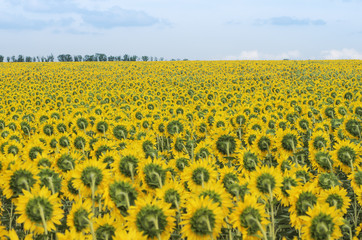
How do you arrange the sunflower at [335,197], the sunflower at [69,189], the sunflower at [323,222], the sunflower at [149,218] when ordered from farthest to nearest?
the sunflower at [69,189] → the sunflower at [335,197] → the sunflower at [149,218] → the sunflower at [323,222]

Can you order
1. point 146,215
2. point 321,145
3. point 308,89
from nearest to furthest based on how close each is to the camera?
point 146,215 → point 321,145 → point 308,89

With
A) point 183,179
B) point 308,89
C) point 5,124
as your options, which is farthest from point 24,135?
point 308,89

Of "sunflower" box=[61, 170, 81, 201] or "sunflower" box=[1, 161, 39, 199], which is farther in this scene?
"sunflower" box=[61, 170, 81, 201]

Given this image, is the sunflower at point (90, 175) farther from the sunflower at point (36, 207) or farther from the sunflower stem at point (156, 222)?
the sunflower stem at point (156, 222)

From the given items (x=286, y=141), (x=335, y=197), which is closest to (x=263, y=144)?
(x=286, y=141)

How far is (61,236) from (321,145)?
4.86m

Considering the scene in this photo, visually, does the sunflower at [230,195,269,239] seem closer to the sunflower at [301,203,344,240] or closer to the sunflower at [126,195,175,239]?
the sunflower at [301,203,344,240]

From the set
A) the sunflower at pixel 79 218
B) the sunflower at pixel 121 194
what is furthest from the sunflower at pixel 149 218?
the sunflower at pixel 79 218

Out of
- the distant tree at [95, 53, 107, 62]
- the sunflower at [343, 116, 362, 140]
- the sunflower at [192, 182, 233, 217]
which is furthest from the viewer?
the distant tree at [95, 53, 107, 62]

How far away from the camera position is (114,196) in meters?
3.35

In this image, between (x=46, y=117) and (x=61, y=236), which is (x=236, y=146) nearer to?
(x=61, y=236)

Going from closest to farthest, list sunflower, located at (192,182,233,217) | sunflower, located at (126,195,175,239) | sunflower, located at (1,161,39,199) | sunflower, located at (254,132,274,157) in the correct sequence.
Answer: sunflower, located at (126,195,175,239) → sunflower, located at (192,182,233,217) → sunflower, located at (1,161,39,199) → sunflower, located at (254,132,274,157)

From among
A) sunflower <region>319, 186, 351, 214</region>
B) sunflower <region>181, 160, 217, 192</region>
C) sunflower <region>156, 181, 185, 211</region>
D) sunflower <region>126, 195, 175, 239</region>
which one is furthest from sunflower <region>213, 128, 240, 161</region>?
sunflower <region>126, 195, 175, 239</region>

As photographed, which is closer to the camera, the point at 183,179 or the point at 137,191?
the point at 137,191
